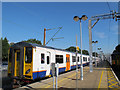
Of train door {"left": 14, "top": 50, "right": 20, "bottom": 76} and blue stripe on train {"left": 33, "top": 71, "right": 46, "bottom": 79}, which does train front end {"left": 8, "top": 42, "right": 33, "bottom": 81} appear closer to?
train door {"left": 14, "top": 50, "right": 20, "bottom": 76}

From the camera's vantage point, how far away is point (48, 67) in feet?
35.5

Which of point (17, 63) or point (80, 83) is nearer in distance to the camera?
point (17, 63)

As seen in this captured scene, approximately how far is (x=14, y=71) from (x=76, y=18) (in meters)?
6.72

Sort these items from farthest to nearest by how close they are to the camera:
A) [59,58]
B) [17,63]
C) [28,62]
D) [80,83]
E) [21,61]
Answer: [59,58] < [80,83] < [17,63] < [21,61] < [28,62]

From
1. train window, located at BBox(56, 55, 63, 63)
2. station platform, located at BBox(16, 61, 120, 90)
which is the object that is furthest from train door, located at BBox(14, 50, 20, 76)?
train window, located at BBox(56, 55, 63, 63)

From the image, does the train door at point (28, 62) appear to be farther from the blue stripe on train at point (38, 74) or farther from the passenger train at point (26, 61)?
the blue stripe on train at point (38, 74)

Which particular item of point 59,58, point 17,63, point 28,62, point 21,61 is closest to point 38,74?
point 28,62

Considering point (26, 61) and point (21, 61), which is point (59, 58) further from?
point (21, 61)

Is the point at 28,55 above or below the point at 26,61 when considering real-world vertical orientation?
above

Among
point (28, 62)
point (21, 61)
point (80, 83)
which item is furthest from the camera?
point (80, 83)

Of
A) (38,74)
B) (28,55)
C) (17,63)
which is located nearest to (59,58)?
(38,74)

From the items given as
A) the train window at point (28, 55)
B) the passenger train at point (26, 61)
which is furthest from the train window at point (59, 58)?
the train window at point (28, 55)

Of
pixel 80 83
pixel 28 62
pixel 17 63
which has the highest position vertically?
pixel 28 62

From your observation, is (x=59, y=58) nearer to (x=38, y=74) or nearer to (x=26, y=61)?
(x=38, y=74)
